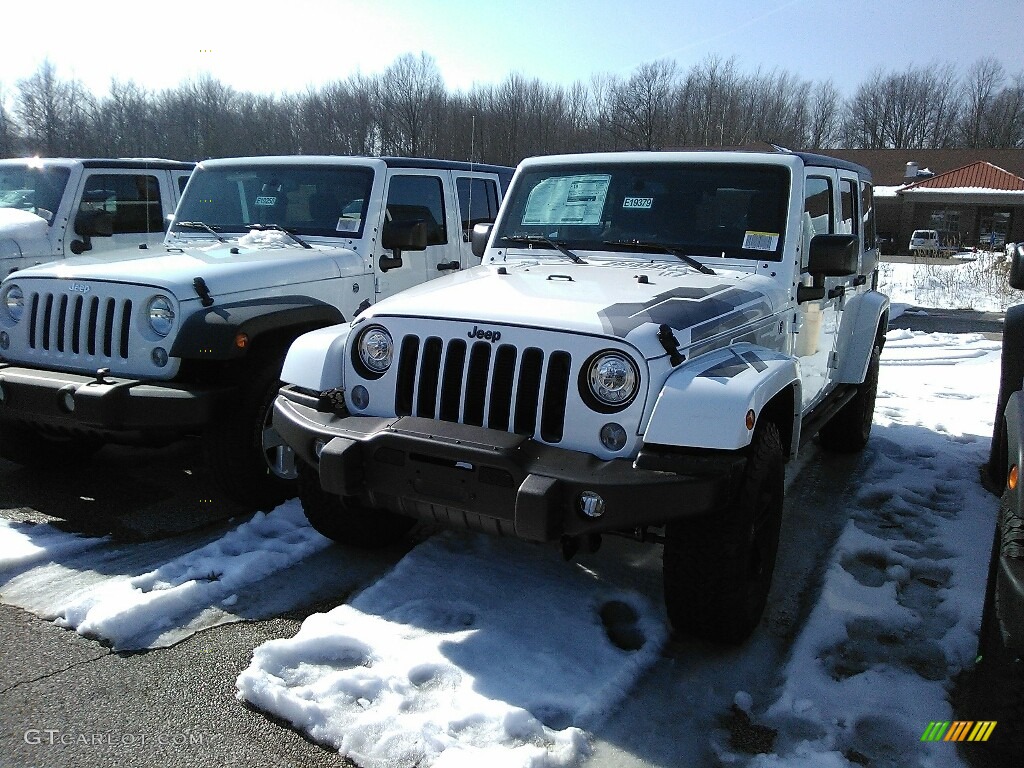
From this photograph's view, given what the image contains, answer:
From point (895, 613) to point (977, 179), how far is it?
44769 mm

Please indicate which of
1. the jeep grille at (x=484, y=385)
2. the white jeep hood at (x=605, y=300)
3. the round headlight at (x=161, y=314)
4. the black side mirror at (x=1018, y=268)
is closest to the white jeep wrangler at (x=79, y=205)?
the round headlight at (x=161, y=314)

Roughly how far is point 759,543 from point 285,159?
13.6ft

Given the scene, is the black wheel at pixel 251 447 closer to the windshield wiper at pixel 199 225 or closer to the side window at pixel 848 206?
the windshield wiper at pixel 199 225

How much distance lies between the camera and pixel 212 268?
4613 millimetres

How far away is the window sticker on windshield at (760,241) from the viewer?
165 inches

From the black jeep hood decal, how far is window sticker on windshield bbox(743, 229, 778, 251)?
0.47 m

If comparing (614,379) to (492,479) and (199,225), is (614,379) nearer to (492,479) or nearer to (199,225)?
(492,479)

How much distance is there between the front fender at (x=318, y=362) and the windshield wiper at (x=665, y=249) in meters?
1.51

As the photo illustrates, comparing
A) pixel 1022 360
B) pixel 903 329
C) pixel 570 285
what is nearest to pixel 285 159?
pixel 570 285

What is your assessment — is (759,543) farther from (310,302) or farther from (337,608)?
(310,302)

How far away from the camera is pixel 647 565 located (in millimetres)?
4059

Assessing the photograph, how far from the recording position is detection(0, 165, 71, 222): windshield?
23.2ft

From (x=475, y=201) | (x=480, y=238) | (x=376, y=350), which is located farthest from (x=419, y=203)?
(x=376, y=350)

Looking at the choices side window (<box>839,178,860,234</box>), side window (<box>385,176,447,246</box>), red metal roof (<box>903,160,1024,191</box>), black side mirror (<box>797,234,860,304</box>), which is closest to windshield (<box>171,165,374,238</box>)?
side window (<box>385,176,447,246</box>)
